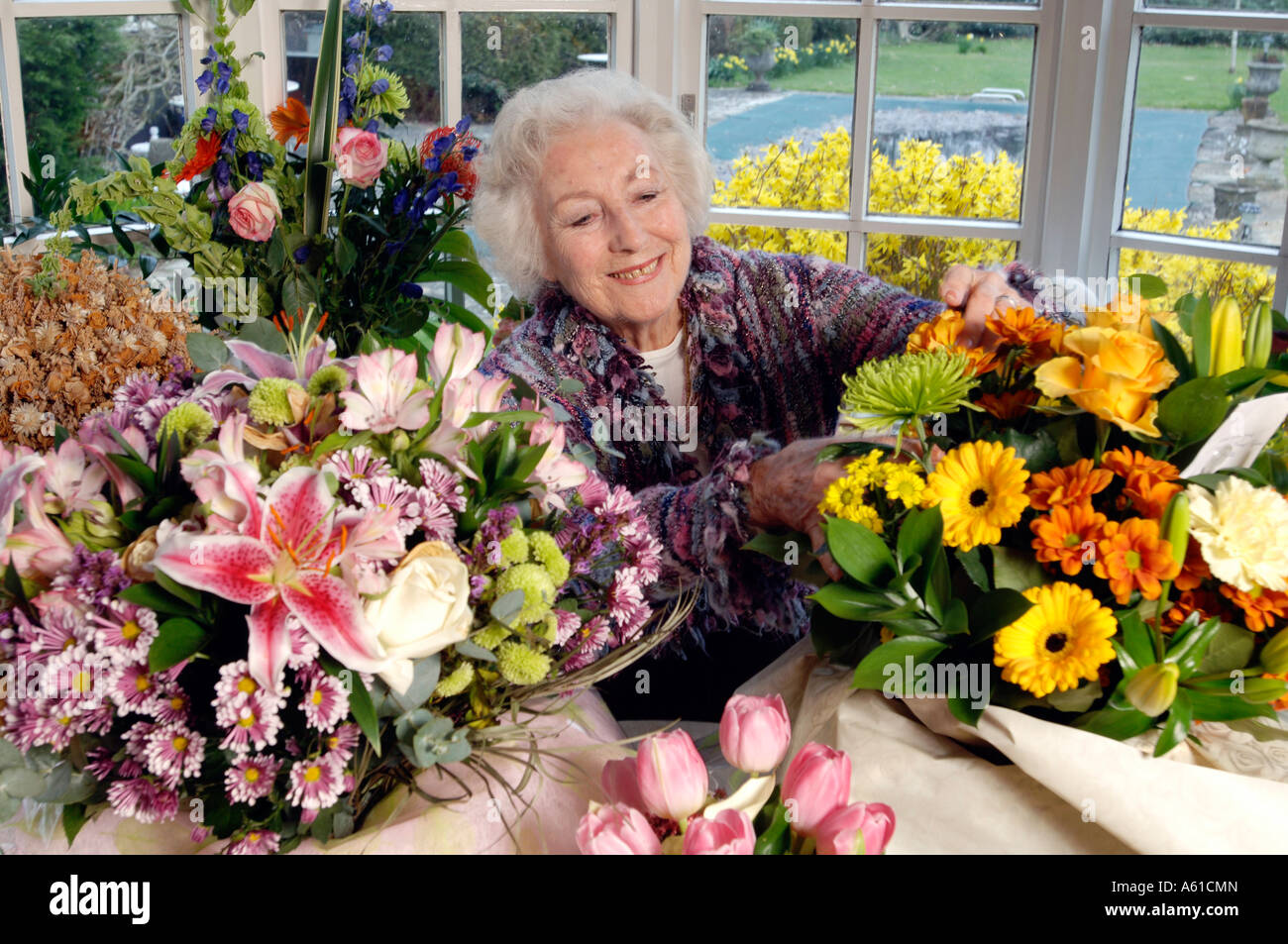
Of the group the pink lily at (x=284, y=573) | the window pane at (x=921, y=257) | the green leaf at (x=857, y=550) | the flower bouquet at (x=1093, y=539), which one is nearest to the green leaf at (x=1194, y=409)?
the flower bouquet at (x=1093, y=539)

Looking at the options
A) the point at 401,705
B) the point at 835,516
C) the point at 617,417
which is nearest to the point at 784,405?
the point at 617,417

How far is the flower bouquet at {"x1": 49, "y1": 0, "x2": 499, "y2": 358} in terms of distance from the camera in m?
1.68

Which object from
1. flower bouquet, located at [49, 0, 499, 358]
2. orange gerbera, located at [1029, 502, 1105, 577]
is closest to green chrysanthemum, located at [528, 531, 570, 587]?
orange gerbera, located at [1029, 502, 1105, 577]

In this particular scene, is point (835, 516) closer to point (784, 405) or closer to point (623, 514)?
point (623, 514)

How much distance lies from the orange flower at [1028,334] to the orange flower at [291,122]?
1.27 m

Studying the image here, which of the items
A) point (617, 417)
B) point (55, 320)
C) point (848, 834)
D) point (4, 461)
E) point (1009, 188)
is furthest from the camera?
point (1009, 188)

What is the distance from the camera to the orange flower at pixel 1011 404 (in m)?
0.94

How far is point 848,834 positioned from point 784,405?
1.13m

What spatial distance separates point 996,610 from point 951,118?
6.15 feet

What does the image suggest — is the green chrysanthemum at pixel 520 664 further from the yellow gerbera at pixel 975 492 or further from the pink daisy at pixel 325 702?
the yellow gerbera at pixel 975 492

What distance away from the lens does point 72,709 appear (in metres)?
0.69

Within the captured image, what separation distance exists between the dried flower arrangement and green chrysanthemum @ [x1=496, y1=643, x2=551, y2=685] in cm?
58
